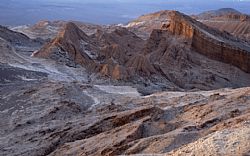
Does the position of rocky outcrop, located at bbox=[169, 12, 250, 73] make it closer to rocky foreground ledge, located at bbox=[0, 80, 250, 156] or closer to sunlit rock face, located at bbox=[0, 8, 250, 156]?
sunlit rock face, located at bbox=[0, 8, 250, 156]

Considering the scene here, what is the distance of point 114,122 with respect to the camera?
13641 mm

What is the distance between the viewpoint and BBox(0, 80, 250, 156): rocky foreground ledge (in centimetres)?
937

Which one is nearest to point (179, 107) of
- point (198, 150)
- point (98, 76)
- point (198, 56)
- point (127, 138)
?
point (127, 138)

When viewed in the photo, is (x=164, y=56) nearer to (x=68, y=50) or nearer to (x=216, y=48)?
(x=216, y=48)

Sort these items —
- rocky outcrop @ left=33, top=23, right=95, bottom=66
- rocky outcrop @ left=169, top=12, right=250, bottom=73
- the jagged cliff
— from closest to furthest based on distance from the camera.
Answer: the jagged cliff → rocky outcrop @ left=33, top=23, right=95, bottom=66 → rocky outcrop @ left=169, top=12, right=250, bottom=73

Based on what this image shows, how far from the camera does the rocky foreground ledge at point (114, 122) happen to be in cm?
937

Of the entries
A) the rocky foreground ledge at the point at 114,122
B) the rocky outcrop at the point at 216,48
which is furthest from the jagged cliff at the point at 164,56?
the rocky foreground ledge at the point at 114,122

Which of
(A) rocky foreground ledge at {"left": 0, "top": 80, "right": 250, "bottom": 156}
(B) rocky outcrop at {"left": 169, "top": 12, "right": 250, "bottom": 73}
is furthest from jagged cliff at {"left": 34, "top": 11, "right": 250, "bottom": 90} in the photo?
(A) rocky foreground ledge at {"left": 0, "top": 80, "right": 250, "bottom": 156}

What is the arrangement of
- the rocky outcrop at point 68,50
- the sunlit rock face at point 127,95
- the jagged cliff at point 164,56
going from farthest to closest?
1. the rocky outcrop at point 68,50
2. the jagged cliff at point 164,56
3. the sunlit rock face at point 127,95

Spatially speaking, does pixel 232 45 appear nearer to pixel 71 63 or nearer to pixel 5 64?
pixel 71 63

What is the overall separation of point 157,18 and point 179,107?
45662 mm

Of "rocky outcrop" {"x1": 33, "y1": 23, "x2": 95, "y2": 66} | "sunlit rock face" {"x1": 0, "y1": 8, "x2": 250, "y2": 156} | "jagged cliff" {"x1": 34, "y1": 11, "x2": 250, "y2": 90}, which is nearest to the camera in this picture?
"sunlit rock face" {"x1": 0, "y1": 8, "x2": 250, "y2": 156}

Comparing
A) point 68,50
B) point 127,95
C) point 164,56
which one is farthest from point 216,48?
point 127,95

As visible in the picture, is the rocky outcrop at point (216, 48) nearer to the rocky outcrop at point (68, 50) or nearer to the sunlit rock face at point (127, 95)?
the sunlit rock face at point (127, 95)
